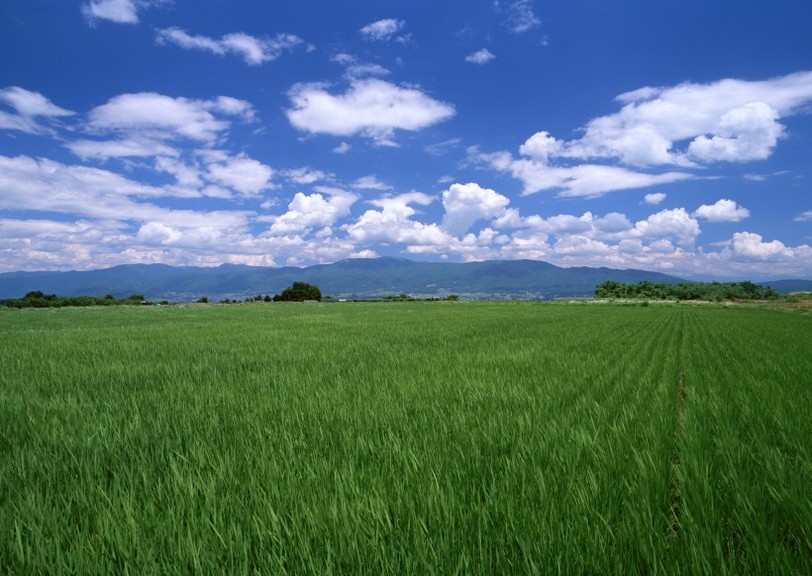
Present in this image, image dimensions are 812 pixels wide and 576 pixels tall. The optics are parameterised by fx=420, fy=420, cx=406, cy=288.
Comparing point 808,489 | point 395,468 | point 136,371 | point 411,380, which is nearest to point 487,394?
point 411,380

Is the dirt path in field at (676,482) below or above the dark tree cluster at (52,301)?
below

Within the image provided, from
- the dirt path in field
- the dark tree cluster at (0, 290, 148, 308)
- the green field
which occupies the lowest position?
the dirt path in field

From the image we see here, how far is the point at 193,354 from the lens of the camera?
10289mm

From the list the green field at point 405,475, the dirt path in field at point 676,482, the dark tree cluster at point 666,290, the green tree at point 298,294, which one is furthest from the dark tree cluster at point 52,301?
the dark tree cluster at point 666,290

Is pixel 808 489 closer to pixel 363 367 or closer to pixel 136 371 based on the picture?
pixel 363 367

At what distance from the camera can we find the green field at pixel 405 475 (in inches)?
74.4

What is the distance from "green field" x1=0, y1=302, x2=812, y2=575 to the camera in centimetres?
189

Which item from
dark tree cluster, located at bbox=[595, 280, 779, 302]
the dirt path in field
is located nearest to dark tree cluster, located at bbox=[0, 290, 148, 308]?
the dirt path in field

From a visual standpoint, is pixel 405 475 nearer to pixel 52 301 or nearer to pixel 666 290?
pixel 52 301

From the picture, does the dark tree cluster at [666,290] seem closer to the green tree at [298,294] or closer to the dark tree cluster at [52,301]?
the green tree at [298,294]

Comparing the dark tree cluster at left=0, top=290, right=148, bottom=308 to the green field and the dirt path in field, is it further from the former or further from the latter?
the dirt path in field

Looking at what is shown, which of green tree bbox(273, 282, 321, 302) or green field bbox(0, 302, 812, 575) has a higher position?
green tree bbox(273, 282, 321, 302)

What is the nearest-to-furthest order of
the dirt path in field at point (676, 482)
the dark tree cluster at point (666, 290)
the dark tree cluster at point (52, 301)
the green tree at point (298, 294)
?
the dirt path in field at point (676, 482) < the dark tree cluster at point (52, 301) < the green tree at point (298, 294) < the dark tree cluster at point (666, 290)

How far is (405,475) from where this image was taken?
2.68 m
